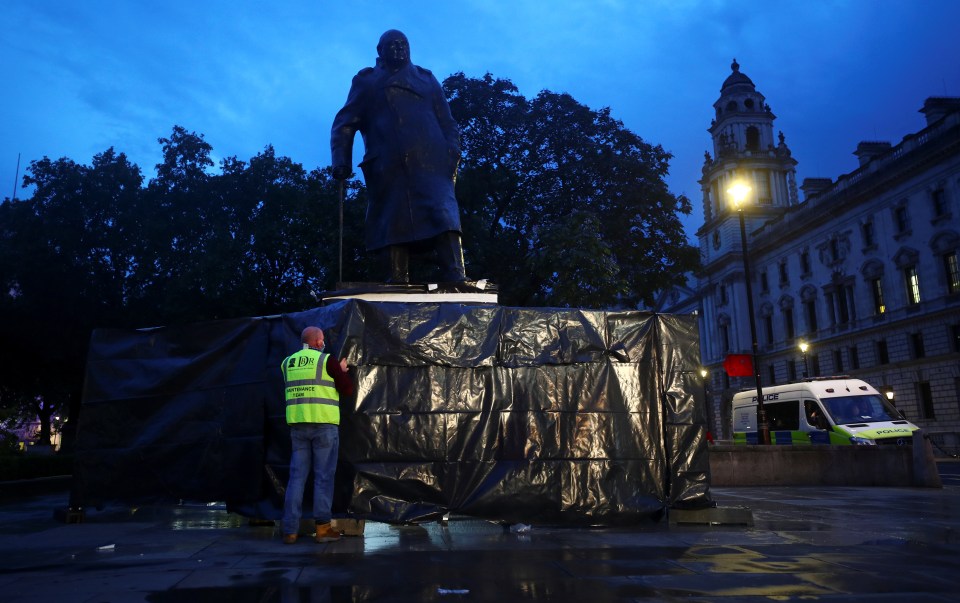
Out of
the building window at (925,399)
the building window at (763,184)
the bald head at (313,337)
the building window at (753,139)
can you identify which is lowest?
the bald head at (313,337)

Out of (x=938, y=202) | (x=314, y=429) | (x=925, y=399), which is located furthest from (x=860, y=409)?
(x=938, y=202)

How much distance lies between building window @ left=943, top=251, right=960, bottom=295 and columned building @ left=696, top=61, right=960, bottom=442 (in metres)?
0.06

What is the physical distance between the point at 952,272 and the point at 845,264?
10.1m

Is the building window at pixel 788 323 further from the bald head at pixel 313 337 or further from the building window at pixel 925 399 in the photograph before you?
the bald head at pixel 313 337

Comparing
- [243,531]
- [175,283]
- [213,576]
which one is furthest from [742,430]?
[213,576]

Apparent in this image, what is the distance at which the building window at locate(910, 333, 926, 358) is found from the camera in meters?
44.3

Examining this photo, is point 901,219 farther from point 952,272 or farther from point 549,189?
point 549,189

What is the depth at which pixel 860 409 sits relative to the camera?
21.4 m

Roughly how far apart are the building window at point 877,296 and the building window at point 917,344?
3.42 meters

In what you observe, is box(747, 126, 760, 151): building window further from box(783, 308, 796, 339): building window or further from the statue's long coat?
the statue's long coat

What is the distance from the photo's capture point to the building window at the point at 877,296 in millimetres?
48125

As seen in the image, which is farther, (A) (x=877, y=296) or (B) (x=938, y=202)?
(A) (x=877, y=296)

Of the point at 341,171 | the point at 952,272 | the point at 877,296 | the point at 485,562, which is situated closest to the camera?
the point at 485,562

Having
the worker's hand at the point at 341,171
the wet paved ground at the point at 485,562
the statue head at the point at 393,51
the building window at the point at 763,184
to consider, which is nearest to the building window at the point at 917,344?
the building window at the point at 763,184
